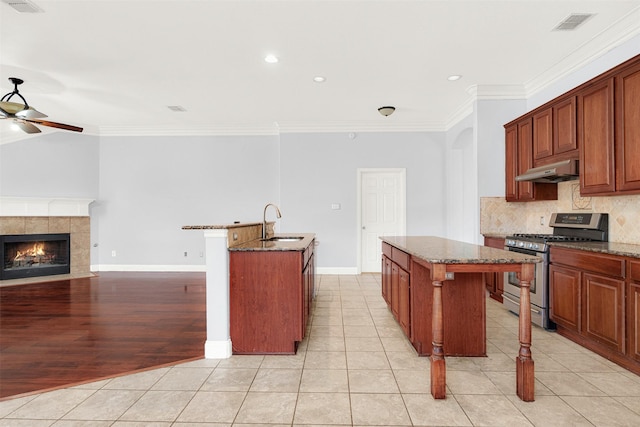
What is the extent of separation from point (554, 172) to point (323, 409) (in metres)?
3.11

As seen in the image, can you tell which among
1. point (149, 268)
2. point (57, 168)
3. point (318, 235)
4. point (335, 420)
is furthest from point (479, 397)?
point (57, 168)

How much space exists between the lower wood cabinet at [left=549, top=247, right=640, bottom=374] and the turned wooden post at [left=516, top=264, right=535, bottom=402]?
89 cm

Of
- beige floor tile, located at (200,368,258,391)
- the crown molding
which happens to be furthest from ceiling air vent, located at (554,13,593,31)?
beige floor tile, located at (200,368,258,391)

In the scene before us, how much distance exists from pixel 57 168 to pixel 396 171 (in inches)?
244

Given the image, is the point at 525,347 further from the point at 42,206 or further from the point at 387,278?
the point at 42,206

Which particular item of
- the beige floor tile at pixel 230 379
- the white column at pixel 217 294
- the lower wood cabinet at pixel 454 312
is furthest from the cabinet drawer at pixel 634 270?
the white column at pixel 217 294

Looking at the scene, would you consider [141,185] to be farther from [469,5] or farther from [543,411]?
[543,411]

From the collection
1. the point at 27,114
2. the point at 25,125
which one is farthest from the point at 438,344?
the point at 25,125

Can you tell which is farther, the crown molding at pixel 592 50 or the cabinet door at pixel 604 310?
the crown molding at pixel 592 50

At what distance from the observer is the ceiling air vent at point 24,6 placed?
2.51m

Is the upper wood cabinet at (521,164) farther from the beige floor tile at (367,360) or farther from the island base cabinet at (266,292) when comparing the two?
the island base cabinet at (266,292)

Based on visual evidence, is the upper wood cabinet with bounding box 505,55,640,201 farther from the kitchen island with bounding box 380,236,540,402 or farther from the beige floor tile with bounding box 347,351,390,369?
the beige floor tile with bounding box 347,351,390,369

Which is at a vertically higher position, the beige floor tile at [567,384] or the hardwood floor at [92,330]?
the beige floor tile at [567,384]

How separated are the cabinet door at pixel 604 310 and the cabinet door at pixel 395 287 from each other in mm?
1492
